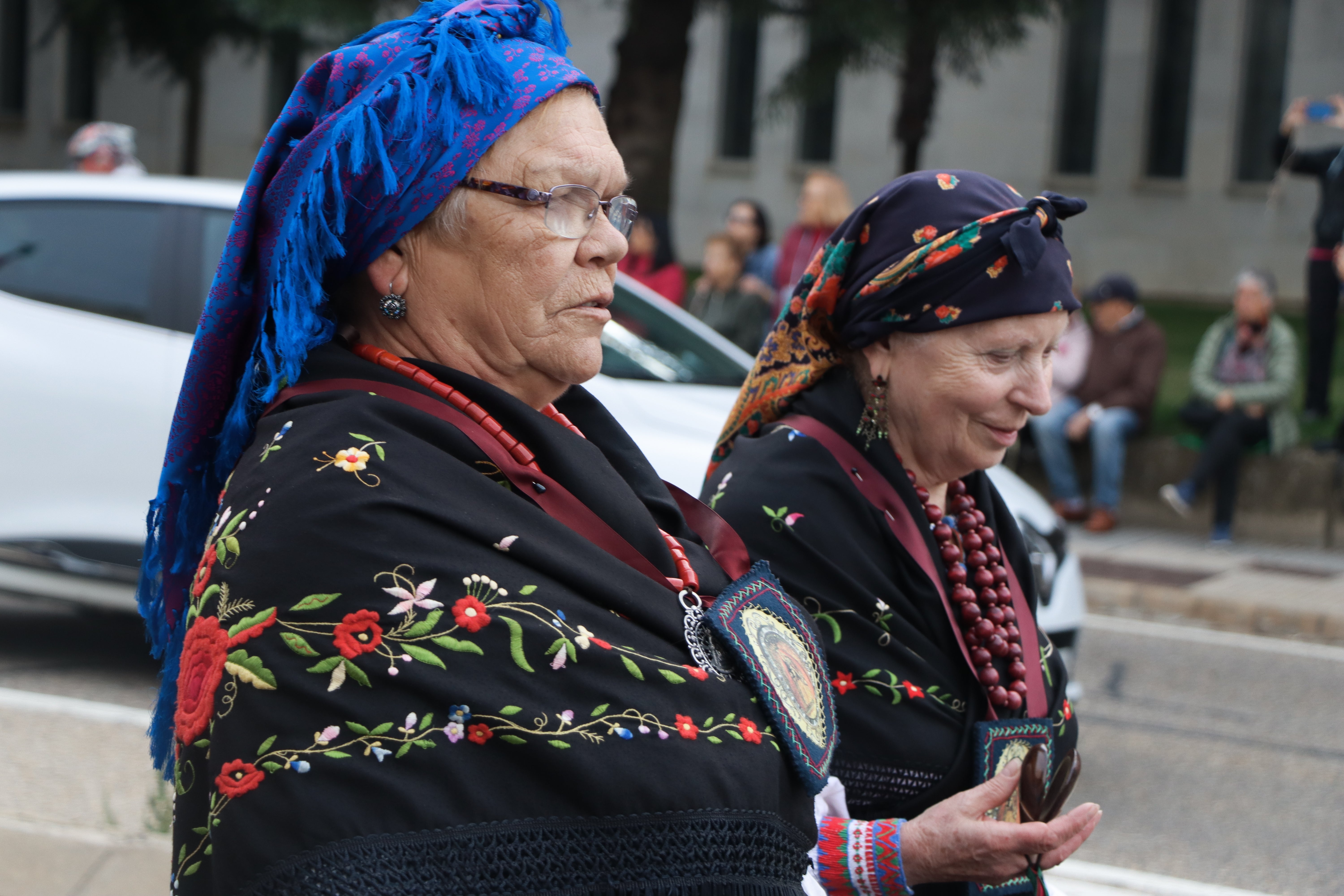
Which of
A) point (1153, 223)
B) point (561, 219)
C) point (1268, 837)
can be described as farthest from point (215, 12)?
point (561, 219)

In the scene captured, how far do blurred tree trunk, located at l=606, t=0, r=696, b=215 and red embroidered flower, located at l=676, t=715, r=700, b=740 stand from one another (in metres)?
11.9

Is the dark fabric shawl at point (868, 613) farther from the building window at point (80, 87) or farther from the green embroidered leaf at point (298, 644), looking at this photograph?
the building window at point (80, 87)

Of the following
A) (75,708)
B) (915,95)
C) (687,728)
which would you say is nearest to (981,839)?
(687,728)

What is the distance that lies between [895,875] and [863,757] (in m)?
0.21

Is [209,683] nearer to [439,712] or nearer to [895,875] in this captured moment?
[439,712]

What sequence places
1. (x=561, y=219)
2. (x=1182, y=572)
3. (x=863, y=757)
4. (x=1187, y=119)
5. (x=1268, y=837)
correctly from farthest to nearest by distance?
(x=1187, y=119) → (x=1182, y=572) → (x=1268, y=837) → (x=863, y=757) → (x=561, y=219)

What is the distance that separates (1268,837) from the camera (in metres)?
4.86

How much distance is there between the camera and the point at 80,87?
33.3m

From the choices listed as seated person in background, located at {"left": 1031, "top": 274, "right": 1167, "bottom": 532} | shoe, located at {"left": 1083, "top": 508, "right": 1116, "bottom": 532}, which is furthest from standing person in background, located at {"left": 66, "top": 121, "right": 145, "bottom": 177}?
shoe, located at {"left": 1083, "top": 508, "right": 1116, "bottom": 532}

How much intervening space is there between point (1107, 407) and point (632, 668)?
10.2 metres

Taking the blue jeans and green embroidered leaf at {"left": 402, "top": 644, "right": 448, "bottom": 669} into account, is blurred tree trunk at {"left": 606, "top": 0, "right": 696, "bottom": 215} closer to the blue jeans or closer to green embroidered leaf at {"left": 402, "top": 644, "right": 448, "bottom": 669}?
the blue jeans

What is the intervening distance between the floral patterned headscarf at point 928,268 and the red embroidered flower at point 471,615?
118 cm

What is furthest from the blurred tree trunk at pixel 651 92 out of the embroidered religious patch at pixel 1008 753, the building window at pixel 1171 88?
the building window at pixel 1171 88

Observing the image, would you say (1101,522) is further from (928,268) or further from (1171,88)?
(1171,88)
